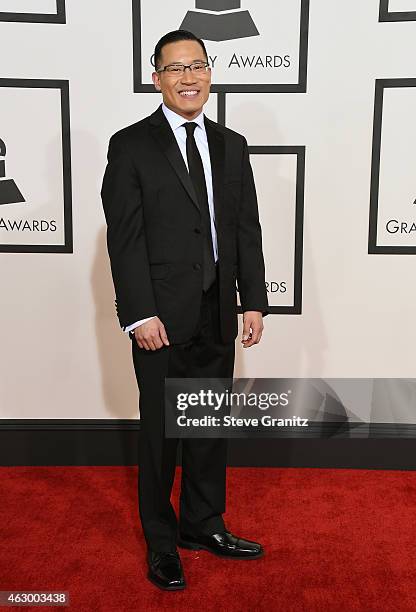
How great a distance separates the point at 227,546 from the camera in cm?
235

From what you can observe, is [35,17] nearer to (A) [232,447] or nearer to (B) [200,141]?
(B) [200,141]

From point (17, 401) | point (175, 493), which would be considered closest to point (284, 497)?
point (175, 493)

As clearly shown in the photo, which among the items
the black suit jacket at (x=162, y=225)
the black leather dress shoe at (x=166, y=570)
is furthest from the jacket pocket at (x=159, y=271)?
the black leather dress shoe at (x=166, y=570)

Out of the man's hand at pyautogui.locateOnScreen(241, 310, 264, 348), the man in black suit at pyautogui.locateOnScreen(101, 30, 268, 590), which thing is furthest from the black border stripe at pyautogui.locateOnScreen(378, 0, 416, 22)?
the man's hand at pyautogui.locateOnScreen(241, 310, 264, 348)

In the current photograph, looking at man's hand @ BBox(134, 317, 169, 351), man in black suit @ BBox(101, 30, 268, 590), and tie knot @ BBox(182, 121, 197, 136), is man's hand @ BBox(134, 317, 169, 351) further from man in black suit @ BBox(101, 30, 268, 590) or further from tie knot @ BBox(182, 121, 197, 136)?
tie knot @ BBox(182, 121, 197, 136)

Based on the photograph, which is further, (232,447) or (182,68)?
(232,447)

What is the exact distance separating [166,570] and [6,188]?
175 centimetres

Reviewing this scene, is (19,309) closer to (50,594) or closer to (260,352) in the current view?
(260,352)

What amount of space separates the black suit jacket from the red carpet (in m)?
0.81

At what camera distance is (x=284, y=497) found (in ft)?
9.32

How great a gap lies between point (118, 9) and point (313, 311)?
60.8 inches

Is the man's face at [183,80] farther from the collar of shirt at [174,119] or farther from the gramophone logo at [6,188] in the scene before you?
the gramophone logo at [6,188]

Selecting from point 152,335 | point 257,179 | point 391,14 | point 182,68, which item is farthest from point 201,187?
point 391,14

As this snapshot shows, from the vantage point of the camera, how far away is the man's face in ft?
→ 6.74
